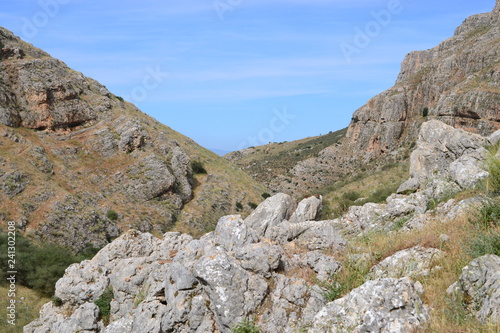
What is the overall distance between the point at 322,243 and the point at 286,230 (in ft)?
6.08

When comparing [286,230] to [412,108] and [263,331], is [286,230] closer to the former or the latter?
[263,331]

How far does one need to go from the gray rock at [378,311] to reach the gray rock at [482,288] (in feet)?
2.41

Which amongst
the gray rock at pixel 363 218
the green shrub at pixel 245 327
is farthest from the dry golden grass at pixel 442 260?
the green shrub at pixel 245 327

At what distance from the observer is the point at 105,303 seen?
13.0 m

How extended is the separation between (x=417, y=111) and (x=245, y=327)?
80.4 meters

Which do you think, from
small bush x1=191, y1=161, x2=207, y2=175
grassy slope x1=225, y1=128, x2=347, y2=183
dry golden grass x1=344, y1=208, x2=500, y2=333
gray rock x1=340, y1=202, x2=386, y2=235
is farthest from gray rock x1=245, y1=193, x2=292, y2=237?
grassy slope x1=225, y1=128, x2=347, y2=183

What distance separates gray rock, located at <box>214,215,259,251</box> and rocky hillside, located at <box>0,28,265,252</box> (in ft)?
125

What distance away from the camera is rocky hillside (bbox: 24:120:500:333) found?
20.1 ft

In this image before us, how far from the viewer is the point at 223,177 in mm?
73250

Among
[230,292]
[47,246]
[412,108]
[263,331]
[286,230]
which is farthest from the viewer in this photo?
[412,108]

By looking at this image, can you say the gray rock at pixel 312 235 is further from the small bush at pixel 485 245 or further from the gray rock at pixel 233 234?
the small bush at pixel 485 245

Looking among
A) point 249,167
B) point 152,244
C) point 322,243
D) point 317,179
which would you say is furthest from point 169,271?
point 249,167

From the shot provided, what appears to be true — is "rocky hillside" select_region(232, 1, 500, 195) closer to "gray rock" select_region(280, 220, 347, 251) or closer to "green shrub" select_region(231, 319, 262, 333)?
"gray rock" select_region(280, 220, 347, 251)

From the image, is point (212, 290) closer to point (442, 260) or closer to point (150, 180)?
point (442, 260)
